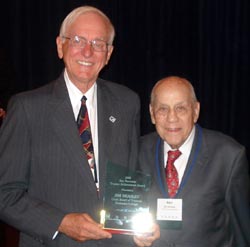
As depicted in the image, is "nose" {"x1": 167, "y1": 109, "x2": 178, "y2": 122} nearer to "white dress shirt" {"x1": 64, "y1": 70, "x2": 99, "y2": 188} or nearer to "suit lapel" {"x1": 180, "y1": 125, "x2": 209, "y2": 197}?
"suit lapel" {"x1": 180, "y1": 125, "x2": 209, "y2": 197}

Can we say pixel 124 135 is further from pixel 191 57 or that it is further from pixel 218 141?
pixel 191 57

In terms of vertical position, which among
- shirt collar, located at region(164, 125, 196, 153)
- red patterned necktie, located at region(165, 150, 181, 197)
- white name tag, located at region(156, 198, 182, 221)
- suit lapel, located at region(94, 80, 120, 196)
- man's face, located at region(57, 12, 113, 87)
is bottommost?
white name tag, located at region(156, 198, 182, 221)

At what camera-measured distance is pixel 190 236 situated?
8.73 feet

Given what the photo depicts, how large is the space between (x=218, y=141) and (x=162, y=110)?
16.0 inches

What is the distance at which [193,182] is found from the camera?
2703 mm

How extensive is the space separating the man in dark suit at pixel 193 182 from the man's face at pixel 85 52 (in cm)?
46

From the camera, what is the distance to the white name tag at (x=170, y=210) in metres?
2.63

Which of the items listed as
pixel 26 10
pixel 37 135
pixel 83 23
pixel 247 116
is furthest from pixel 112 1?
pixel 37 135

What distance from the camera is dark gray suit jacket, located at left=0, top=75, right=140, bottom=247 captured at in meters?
2.34

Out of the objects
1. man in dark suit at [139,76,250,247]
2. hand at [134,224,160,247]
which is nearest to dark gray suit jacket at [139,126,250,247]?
man in dark suit at [139,76,250,247]

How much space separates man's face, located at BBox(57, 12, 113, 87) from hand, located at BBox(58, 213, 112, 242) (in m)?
0.77

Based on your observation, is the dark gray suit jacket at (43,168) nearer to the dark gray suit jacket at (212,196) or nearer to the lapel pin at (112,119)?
the lapel pin at (112,119)

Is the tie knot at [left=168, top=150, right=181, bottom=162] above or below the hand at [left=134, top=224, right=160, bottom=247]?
above

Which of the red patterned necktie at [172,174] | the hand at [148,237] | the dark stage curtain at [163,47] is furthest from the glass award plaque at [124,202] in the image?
the dark stage curtain at [163,47]
